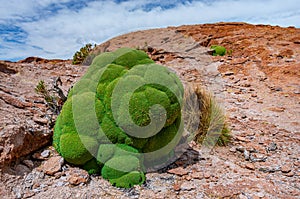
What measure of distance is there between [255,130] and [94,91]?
323 cm

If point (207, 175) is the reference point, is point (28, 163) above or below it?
above

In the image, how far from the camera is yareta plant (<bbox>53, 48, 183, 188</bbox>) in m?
2.83

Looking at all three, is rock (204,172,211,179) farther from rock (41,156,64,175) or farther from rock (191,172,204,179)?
rock (41,156,64,175)

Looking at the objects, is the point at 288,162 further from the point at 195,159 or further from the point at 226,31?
the point at 226,31

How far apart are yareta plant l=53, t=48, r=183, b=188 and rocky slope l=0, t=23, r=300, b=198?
0.65ft

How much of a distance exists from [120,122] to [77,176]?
829mm

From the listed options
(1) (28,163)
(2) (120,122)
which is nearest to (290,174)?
(2) (120,122)

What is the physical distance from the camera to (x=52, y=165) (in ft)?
9.40

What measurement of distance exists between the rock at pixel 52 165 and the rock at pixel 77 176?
0.50ft

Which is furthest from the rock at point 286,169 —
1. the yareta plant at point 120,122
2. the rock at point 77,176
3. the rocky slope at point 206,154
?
the rock at point 77,176

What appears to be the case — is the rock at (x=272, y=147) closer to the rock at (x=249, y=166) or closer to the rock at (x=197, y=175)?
the rock at (x=249, y=166)

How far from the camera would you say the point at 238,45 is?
34.7ft

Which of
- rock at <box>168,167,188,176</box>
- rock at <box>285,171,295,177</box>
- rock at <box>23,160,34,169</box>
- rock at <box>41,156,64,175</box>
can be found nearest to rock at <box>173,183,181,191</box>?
rock at <box>168,167,188,176</box>

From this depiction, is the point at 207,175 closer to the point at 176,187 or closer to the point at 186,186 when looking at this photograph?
the point at 186,186
